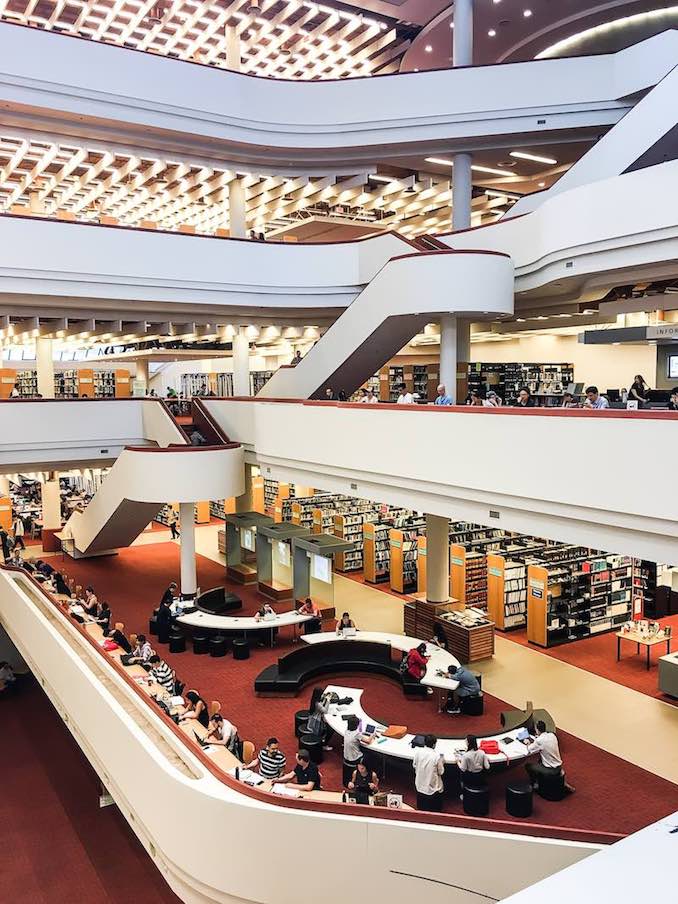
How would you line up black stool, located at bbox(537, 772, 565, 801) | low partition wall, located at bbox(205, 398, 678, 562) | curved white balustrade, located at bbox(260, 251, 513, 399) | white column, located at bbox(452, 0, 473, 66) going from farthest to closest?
white column, located at bbox(452, 0, 473, 66) < curved white balustrade, located at bbox(260, 251, 513, 399) < black stool, located at bbox(537, 772, 565, 801) < low partition wall, located at bbox(205, 398, 678, 562)

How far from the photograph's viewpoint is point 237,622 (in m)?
14.1

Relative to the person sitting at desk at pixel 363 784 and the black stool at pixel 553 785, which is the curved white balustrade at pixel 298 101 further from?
the person sitting at desk at pixel 363 784

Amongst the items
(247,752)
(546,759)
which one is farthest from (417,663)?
(247,752)

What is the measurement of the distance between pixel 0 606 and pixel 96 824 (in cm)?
592

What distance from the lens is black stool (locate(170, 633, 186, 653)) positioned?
1426cm

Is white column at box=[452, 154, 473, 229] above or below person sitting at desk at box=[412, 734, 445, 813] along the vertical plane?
above

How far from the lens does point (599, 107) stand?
641 inches

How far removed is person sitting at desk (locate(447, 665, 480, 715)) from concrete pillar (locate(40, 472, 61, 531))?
1559 cm

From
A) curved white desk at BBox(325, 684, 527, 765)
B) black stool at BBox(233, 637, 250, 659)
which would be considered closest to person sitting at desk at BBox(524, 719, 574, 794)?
curved white desk at BBox(325, 684, 527, 765)

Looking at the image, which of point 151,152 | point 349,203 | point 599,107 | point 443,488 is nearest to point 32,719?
point 443,488

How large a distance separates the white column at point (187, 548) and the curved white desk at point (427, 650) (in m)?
4.13

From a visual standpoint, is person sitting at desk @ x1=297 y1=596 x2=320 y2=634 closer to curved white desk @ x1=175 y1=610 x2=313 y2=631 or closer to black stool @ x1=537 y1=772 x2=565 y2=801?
curved white desk @ x1=175 y1=610 x2=313 y2=631

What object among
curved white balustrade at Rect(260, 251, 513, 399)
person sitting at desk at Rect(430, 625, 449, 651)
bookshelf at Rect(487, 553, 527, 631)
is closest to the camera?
curved white balustrade at Rect(260, 251, 513, 399)

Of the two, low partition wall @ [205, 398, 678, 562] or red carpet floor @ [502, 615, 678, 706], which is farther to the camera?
red carpet floor @ [502, 615, 678, 706]
